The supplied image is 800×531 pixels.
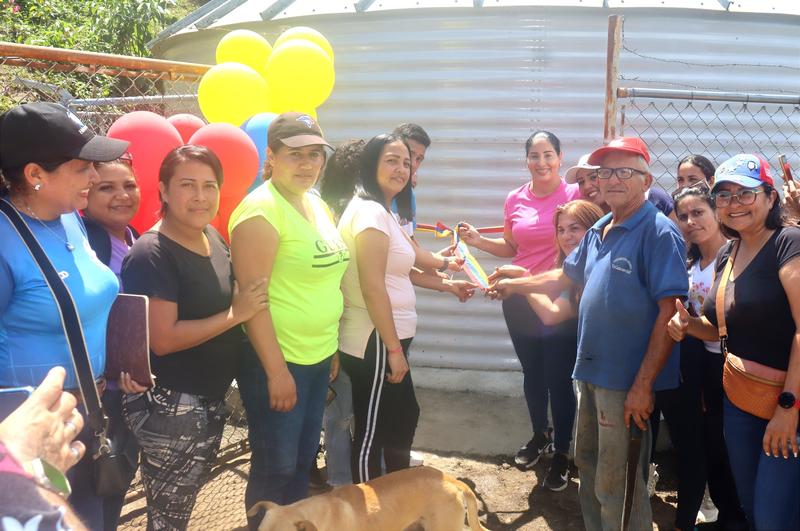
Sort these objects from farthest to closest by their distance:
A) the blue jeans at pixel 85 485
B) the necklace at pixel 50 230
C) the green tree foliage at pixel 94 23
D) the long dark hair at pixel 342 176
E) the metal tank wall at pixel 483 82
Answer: the green tree foliage at pixel 94 23, the metal tank wall at pixel 483 82, the long dark hair at pixel 342 176, the blue jeans at pixel 85 485, the necklace at pixel 50 230

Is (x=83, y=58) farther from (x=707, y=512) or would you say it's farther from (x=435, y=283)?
(x=707, y=512)

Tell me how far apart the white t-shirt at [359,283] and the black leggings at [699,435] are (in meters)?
1.36

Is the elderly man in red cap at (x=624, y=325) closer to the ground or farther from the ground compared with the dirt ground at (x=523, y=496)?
farther from the ground

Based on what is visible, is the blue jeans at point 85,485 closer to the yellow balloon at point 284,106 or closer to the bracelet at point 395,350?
the bracelet at point 395,350

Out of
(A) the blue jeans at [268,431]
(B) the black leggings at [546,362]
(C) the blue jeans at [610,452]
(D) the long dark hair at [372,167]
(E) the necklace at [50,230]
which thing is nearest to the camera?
(E) the necklace at [50,230]

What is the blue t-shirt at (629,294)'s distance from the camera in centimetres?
257

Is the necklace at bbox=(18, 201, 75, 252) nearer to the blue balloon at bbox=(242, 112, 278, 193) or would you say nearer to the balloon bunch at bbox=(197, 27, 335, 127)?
the blue balloon at bbox=(242, 112, 278, 193)

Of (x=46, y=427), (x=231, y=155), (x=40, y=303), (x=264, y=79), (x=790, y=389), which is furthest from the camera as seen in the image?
(x=264, y=79)

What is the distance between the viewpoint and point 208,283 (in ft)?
8.02

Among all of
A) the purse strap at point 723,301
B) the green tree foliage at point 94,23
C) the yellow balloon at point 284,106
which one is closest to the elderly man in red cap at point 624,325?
the purse strap at point 723,301

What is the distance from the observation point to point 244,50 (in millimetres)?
4543

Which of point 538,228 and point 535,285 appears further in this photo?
point 538,228

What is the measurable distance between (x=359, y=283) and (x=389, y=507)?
104cm

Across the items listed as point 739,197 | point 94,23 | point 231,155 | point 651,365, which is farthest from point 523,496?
point 94,23
